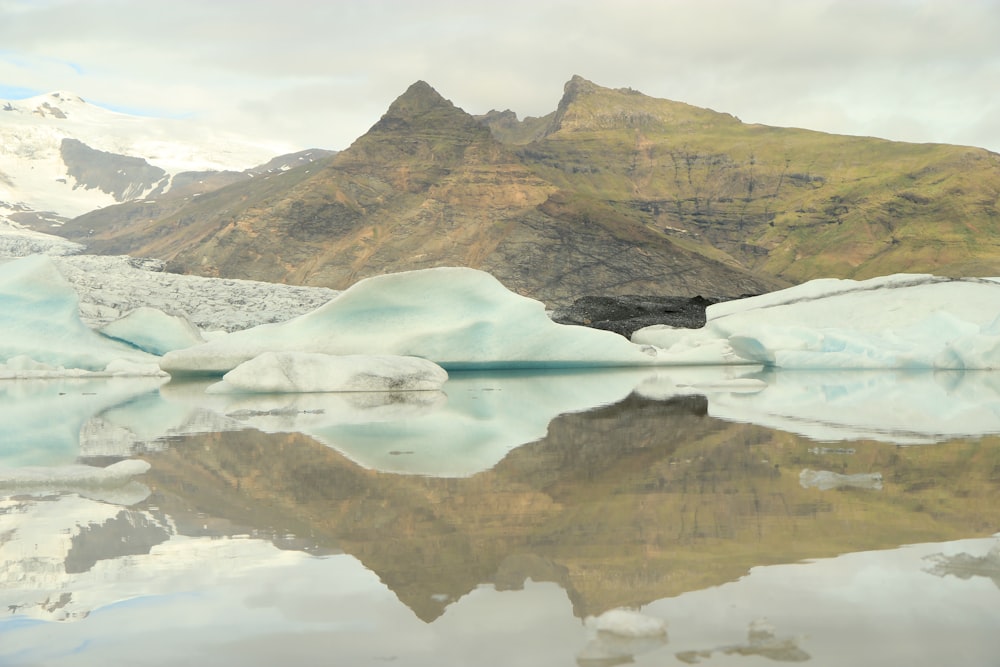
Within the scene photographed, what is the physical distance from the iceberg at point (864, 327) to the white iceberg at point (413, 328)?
11.3 feet

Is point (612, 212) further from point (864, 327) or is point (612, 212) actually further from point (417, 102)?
point (864, 327)

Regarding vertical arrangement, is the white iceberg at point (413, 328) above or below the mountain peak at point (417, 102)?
below

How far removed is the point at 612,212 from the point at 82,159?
140814 mm

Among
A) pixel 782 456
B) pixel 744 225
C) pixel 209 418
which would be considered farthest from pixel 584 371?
pixel 744 225

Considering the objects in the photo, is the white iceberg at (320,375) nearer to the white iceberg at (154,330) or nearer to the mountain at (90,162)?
the white iceberg at (154,330)

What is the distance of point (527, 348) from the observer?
39.0ft

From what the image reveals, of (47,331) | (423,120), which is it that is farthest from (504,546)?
(423,120)

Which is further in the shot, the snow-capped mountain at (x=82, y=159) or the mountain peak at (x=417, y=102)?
the snow-capped mountain at (x=82, y=159)

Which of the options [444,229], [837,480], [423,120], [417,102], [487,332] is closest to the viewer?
[837,480]

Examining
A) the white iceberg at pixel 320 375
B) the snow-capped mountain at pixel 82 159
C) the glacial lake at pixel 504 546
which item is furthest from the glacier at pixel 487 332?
the snow-capped mountain at pixel 82 159

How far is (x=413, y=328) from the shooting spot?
11.2 metres

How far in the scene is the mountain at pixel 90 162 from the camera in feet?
485

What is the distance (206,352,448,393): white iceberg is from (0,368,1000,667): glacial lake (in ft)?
11.2

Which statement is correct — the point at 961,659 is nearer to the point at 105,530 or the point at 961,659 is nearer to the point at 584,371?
the point at 105,530
